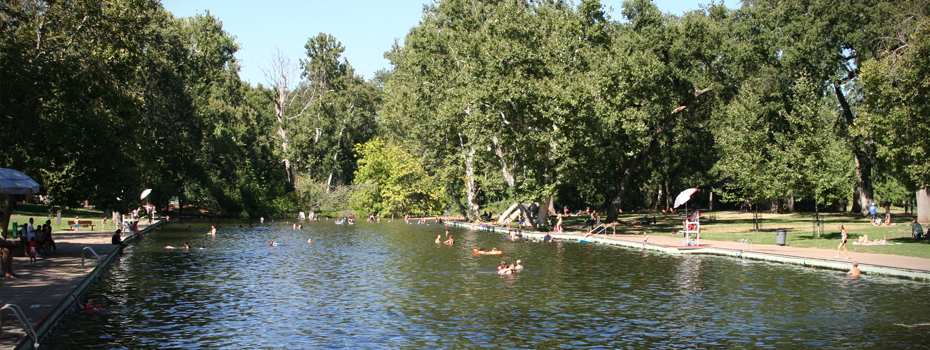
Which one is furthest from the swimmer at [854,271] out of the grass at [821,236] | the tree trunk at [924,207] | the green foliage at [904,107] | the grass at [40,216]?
the grass at [40,216]

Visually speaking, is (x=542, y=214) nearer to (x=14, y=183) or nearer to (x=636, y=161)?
(x=636, y=161)

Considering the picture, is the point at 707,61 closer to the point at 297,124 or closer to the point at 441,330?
the point at 441,330

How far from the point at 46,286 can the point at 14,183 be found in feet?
10.5

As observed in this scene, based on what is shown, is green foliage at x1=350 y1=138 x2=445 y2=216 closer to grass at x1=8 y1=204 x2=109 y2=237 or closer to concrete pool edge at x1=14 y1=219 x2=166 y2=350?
grass at x1=8 y1=204 x2=109 y2=237

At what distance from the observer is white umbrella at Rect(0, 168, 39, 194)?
18.8m

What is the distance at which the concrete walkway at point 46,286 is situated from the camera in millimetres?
14580

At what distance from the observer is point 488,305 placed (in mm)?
20078

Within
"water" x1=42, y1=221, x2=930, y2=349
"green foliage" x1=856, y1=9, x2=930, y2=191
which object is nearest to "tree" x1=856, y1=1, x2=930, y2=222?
"green foliage" x1=856, y1=9, x2=930, y2=191

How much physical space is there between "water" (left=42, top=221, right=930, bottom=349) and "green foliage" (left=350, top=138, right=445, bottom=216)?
45408 millimetres

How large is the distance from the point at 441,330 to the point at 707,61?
140 feet

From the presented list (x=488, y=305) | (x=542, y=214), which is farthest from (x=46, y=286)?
(x=542, y=214)

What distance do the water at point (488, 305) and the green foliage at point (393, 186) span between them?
45.4 metres

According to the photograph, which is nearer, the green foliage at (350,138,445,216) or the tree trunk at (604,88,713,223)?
the tree trunk at (604,88,713,223)

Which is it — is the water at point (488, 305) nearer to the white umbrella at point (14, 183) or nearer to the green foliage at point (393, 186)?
the white umbrella at point (14, 183)
